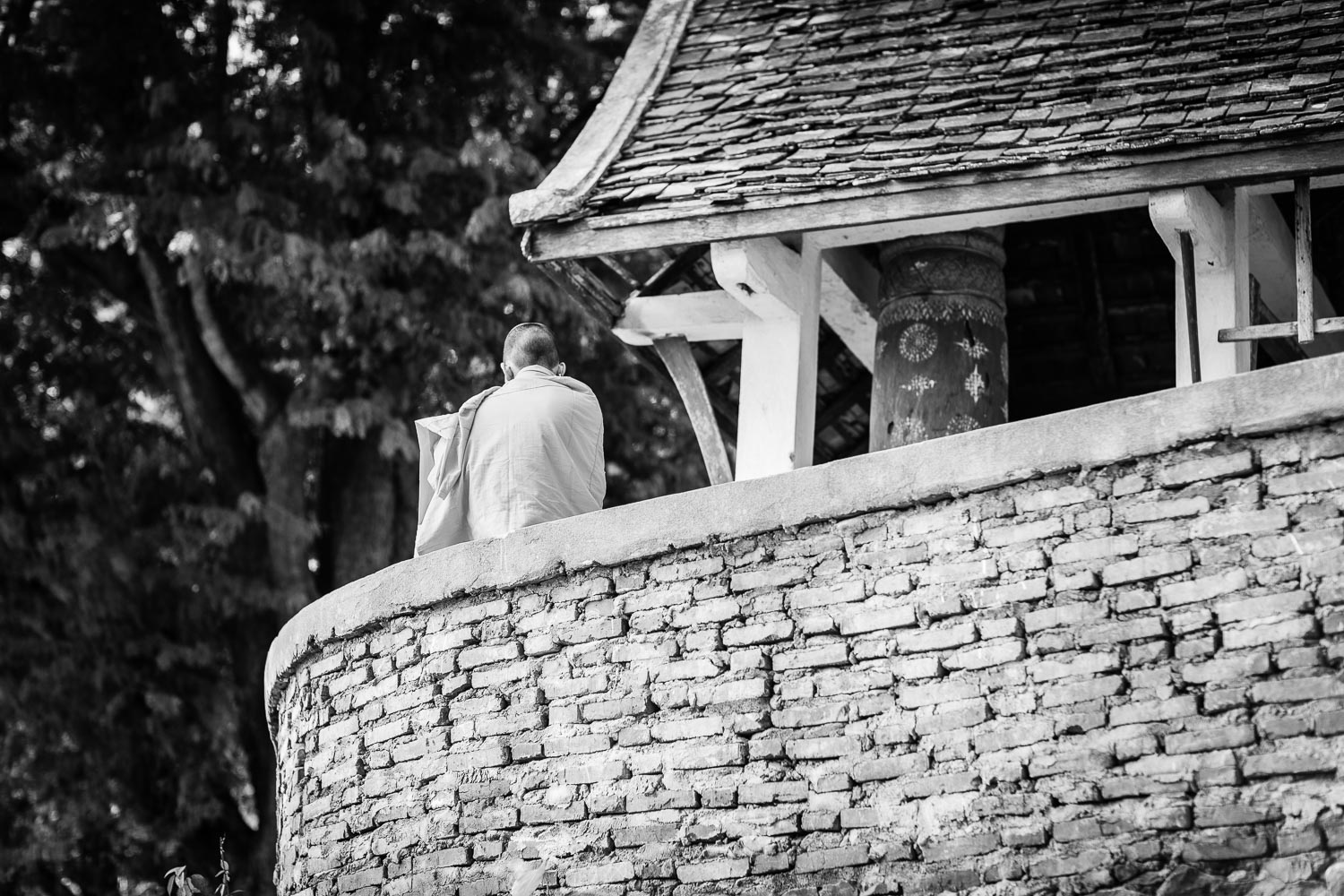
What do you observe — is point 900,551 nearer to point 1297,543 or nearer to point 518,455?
point 1297,543

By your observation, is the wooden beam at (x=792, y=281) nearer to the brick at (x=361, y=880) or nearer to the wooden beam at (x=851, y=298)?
the wooden beam at (x=851, y=298)

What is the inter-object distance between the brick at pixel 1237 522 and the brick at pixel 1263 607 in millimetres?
217

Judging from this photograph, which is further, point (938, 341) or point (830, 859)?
point (938, 341)

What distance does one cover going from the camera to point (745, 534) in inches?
264

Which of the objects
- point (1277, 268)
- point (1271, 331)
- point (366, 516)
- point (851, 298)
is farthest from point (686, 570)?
point (366, 516)

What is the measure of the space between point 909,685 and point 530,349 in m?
2.50

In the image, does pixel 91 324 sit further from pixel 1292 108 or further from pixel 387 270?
pixel 1292 108

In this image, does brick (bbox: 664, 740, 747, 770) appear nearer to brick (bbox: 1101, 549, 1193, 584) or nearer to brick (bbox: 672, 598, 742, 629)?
brick (bbox: 672, 598, 742, 629)

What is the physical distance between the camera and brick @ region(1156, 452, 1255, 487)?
588cm

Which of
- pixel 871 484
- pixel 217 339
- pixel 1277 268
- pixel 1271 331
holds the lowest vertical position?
pixel 871 484

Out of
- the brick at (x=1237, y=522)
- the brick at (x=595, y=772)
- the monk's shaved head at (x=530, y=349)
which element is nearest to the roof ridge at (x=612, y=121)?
the monk's shaved head at (x=530, y=349)

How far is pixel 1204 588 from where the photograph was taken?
5828 mm

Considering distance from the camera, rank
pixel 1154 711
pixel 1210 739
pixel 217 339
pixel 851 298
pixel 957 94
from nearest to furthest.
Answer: pixel 1210 739 → pixel 1154 711 → pixel 957 94 → pixel 851 298 → pixel 217 339

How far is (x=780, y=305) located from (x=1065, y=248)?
2.56 m
